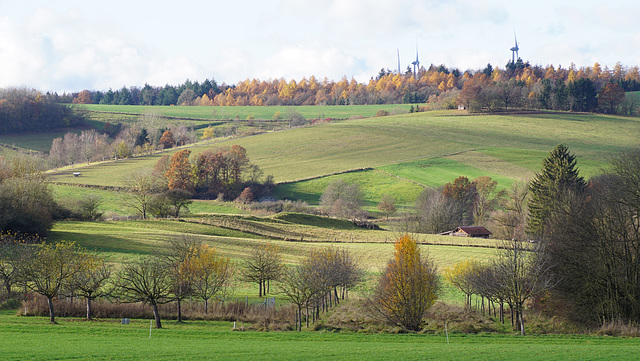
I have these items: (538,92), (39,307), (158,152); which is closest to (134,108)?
(158,152)

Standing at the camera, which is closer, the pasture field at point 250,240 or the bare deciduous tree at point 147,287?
the bare deciduous tree at point 147,287

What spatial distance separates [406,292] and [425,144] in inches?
3347

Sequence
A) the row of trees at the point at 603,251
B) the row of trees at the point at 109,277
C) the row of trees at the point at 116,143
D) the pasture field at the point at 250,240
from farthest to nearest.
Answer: the row of trees at the point at 116,143, the pasture field at the point at 250,240, the row of trees at the point at 603,251, the row of trees at the point at 109,277

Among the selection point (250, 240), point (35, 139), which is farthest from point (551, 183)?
Answer: point (35, 139)

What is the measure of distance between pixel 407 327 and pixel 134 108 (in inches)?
6807

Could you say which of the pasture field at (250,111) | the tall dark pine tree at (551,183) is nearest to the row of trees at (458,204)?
the tall dark pine tree at (551,183)

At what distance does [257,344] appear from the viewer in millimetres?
24016

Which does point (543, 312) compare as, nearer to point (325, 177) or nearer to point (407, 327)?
point (407, 327)

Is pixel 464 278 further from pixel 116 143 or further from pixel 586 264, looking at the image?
pixel 116 143

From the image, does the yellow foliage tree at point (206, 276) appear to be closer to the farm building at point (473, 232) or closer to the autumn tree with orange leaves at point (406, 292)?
the autumn tree with orange leaves at point (406, 292)

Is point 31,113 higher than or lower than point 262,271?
higher

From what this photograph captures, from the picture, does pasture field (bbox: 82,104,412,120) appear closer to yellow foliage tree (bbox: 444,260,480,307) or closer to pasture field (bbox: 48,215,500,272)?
pasture field (bbox: 48,215,500,272)

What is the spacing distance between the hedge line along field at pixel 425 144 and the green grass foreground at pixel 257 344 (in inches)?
2688

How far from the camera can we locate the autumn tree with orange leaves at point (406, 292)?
32.3 meters
